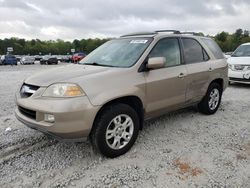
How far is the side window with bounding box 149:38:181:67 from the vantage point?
4.20m

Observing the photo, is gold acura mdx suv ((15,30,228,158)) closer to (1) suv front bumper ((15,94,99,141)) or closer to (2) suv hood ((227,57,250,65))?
(1) suv front bumper ((15,94,99,141))

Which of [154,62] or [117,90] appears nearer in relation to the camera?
[117,90]

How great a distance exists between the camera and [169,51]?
4.46 meters

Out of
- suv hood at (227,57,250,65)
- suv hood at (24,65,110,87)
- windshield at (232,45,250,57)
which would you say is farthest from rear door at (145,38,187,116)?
windshield at (232,45,250,57)

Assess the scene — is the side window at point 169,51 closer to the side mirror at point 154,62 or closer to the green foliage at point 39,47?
the side mirror at point 154,62

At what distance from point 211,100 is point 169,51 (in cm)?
177

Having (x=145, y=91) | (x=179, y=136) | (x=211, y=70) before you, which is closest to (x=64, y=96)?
(x=145, y=91)

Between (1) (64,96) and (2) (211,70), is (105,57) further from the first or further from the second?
(2) (211,70)

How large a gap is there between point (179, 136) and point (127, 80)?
4.87 feet

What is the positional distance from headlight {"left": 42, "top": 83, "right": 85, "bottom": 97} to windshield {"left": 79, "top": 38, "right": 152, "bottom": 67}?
97cm

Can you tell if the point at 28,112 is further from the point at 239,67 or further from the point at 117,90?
the point at 239,67

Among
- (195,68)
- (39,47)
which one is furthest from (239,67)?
(39,47)

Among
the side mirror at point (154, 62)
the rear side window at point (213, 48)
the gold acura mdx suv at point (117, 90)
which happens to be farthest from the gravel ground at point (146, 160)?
the rear side window at point (213, 48)

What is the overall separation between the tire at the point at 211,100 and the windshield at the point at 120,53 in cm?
197
